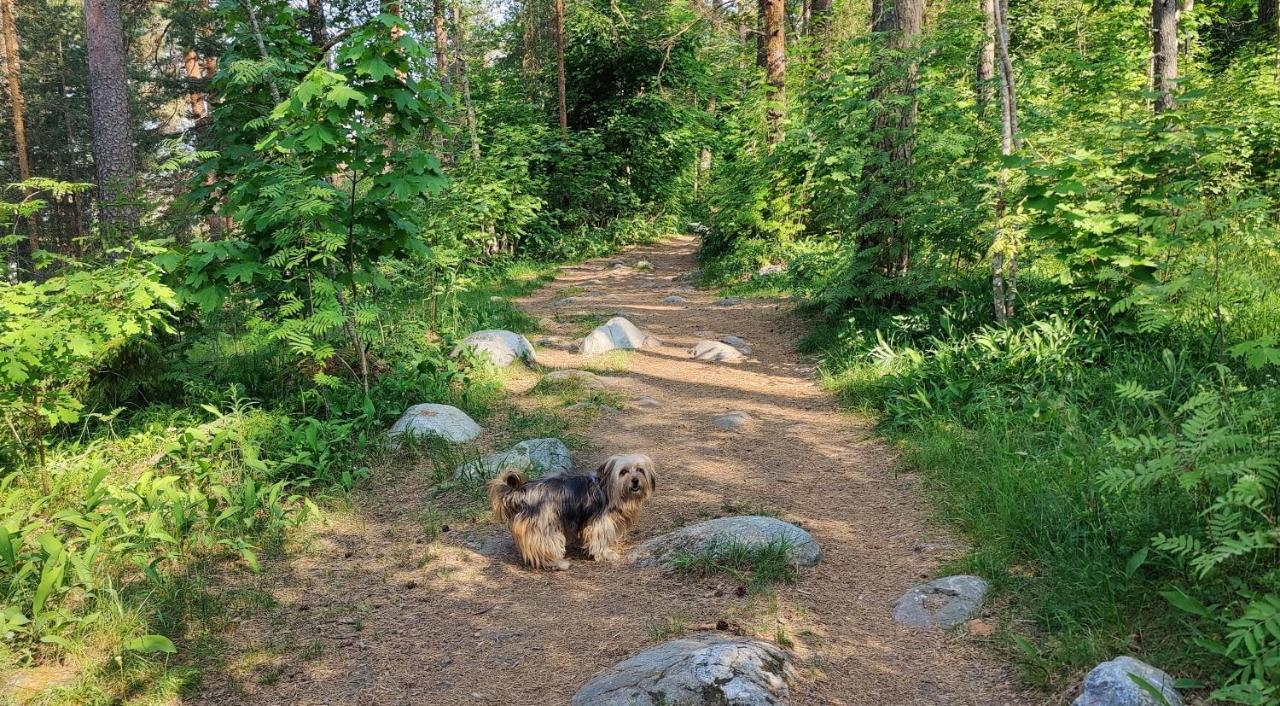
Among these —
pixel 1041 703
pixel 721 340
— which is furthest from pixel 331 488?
pixel 721 340

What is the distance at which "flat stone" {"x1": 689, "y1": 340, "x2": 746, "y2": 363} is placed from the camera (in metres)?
9.50

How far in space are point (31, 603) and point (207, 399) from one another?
Answer: 3078 millimetres

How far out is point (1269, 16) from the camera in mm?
15539

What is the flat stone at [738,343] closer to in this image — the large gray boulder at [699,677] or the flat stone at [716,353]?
the flat stone at [716,353]

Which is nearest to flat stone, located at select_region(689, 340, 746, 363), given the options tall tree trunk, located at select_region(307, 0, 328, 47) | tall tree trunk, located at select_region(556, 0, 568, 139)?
tall tree trunk, located at select_region(307, 0, 328, 47)

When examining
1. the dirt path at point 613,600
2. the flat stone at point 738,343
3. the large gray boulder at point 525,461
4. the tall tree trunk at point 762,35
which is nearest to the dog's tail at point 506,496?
the dirt path at point 613,600

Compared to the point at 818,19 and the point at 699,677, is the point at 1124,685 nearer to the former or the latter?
the point at 699,677

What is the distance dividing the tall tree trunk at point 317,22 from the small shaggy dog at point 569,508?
14985 mm

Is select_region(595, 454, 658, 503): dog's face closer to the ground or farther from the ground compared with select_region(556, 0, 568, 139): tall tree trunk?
closer to the ground

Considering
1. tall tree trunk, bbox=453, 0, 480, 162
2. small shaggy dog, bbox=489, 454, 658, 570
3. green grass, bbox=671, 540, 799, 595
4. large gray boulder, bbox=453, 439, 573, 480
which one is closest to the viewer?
green grass, bbox=671, 540, 799, 595

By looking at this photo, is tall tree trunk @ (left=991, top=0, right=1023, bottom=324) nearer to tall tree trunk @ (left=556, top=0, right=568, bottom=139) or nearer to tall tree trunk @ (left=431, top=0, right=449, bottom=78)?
tall tree trunk @ (left=431, top=0, right=449, bottom=78)

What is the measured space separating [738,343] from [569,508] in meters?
5.73

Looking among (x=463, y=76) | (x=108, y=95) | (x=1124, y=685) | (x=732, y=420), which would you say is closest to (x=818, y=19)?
(x=463, y=76)

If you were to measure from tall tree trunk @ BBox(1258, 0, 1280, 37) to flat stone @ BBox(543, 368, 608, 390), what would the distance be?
634 inches
